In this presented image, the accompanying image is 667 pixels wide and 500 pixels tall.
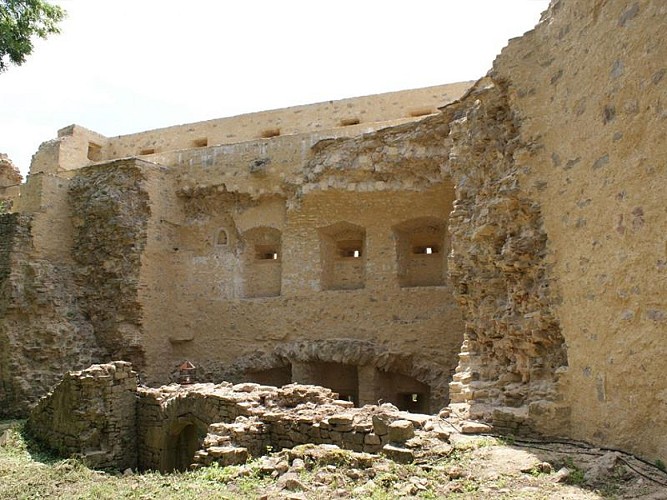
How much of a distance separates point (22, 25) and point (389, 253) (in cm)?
806

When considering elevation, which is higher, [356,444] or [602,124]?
[602,124]

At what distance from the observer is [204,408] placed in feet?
30.4

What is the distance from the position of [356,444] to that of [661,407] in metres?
3.23

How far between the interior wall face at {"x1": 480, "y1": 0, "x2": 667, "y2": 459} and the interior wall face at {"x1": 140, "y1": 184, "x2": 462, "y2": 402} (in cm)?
624

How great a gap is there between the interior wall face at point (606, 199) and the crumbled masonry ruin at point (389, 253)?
2 cm

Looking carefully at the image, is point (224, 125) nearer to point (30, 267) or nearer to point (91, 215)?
point (91, 215)

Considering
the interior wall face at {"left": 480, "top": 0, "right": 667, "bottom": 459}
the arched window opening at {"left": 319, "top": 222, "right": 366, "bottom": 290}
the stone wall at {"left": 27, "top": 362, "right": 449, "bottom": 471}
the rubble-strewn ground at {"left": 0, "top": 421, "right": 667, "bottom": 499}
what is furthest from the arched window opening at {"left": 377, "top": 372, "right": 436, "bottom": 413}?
the interior wall face at {"left": 480, "top": 0, "right": 667, "bottom": 459}

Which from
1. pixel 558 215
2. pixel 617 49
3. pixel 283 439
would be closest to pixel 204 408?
pixel 283 439

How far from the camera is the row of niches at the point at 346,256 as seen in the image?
44.2 ft

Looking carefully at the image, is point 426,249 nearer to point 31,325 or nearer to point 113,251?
point 113,251

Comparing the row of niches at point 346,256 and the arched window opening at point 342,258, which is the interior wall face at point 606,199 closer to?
the row of niches at point 346,256

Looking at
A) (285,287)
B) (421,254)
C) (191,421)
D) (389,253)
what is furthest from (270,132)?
(191,421)

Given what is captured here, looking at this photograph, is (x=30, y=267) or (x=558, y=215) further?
(x=30, y=267)

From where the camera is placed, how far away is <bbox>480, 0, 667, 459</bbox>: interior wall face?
15.5 ft
